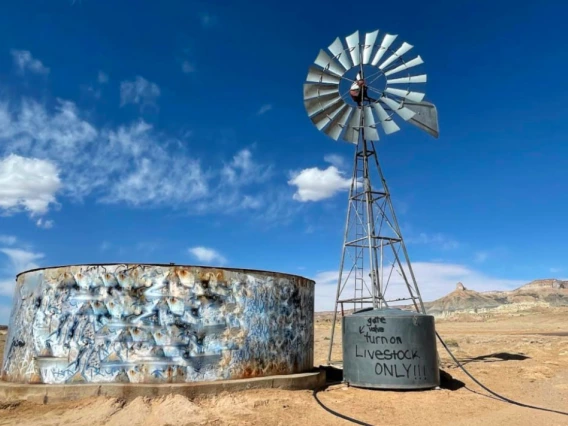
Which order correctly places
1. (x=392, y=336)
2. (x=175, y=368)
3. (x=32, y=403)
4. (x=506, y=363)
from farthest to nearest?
(x=506, y=363), (x=392, y=336), (x=175, y=368), (x=32, y=403)

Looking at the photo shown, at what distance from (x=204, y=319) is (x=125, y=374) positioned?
7.09 ft

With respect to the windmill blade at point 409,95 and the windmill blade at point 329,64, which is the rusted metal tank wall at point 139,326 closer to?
the windmill blade at point 329,64

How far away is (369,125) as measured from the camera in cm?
1819

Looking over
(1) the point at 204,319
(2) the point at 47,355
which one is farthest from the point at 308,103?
(2) the point at 47,355

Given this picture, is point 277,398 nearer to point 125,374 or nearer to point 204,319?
point 204,319

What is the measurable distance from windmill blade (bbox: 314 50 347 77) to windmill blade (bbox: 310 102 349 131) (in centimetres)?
127

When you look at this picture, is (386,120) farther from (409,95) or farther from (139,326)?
(139,326)

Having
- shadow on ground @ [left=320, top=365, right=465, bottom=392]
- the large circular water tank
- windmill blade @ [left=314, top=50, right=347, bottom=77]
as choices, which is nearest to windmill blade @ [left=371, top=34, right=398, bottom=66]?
windmill blade @ [left=314, top=50, right=347, bottom=77]

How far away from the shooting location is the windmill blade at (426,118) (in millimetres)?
18547

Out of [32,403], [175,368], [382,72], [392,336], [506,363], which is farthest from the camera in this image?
[506,363]

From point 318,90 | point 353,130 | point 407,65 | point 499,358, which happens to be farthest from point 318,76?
point 499,358

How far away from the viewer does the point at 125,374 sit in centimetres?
1034

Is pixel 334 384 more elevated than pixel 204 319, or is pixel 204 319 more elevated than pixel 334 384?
pixel 204 319

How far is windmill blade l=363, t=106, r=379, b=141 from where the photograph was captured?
1808cm
